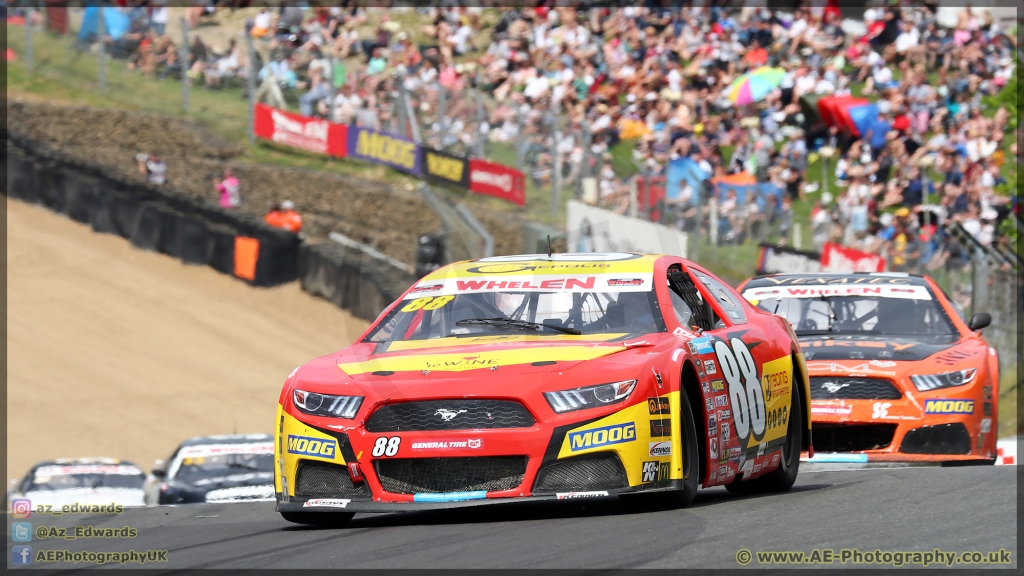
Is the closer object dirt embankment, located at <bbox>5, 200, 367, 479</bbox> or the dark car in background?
the dark car in background

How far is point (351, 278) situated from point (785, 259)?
610 cm

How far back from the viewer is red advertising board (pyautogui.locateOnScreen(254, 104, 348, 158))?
1030 inches

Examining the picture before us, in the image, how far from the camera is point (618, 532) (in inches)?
223

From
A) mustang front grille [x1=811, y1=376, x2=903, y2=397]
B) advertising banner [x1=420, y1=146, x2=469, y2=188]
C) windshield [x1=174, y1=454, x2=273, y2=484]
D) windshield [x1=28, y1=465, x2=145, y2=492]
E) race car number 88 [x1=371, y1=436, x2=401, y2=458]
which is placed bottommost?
windshield [x1=28, y1=465, x2=145, y2=492]

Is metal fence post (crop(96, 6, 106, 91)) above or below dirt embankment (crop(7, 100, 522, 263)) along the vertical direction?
above

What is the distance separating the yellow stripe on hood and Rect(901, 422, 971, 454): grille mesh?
395 centimetres


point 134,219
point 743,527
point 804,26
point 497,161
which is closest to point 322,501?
point 743,527

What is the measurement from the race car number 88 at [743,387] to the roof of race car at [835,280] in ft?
11.9

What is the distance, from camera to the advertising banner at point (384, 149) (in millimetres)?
23984

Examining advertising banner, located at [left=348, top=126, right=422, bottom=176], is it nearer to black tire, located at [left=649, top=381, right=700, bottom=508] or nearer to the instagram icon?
the instagram icon

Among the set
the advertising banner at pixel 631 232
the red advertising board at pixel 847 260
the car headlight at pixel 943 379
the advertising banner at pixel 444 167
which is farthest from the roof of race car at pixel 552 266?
the advertising banner at pixel 444 167

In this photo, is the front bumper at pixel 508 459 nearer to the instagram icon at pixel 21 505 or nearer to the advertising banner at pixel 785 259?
the instagram icon at pixel 21 505

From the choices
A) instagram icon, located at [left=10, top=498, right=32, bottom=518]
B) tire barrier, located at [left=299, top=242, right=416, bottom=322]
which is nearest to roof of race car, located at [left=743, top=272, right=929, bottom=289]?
instagram icon, located at [left=10, top=498, right=32, bottom=518]

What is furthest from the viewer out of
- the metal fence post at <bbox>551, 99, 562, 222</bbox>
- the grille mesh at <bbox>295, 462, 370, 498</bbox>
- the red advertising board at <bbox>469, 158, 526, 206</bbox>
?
the red advertising board at <bbox>469, 158, 526, 206</bbox>
